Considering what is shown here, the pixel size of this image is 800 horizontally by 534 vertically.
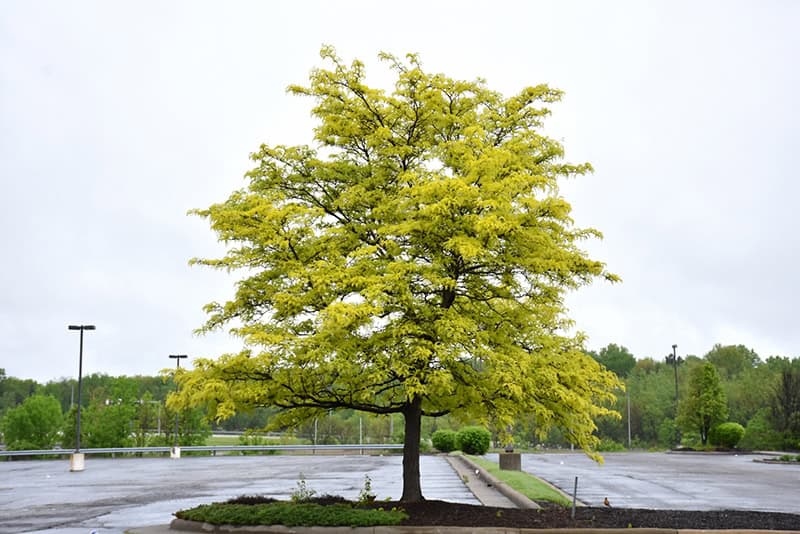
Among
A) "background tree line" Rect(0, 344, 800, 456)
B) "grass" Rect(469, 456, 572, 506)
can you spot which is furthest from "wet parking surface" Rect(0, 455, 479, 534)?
"background tree line" Rect(0, 344, 800, 456)

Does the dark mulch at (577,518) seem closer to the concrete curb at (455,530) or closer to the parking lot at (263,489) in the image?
the concrete curb at (455,530)

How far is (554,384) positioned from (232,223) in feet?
20.7

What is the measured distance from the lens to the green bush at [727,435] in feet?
192

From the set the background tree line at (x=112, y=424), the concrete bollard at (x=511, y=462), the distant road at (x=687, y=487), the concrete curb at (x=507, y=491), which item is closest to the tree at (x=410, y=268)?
the concrete curb at (x=507, y=491)

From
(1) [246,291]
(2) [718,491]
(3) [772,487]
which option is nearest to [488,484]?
(2) [718,491]

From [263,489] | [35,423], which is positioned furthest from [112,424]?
[263,489]

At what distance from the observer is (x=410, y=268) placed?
1359 centimetres

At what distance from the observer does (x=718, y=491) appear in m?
23.8

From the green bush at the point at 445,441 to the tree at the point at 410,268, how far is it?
3424 centimetres

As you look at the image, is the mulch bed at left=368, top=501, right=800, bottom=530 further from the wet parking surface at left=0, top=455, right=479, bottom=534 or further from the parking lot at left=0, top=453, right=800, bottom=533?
the wet parking surface at left=0, top=455, right=479, bottom=534

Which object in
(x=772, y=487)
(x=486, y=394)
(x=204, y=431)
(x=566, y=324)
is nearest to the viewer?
(x=486, y=394)

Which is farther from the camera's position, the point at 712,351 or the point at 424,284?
the point at 712,351

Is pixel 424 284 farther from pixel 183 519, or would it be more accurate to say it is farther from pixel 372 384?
pixel 183 519

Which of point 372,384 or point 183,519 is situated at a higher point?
point 372,384
